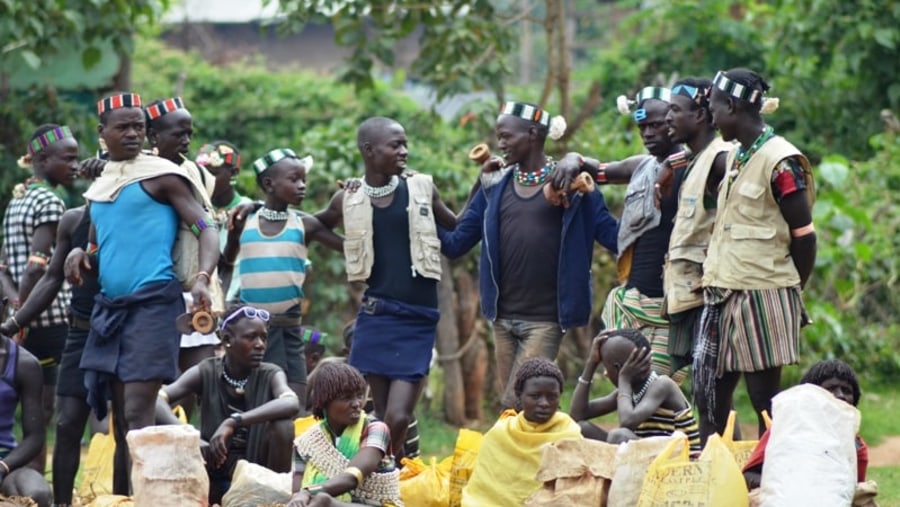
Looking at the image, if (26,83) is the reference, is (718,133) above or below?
above

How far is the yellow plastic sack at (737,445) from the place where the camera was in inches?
246

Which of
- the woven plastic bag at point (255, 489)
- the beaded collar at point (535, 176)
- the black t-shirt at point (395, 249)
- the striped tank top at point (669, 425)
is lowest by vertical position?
the woven plastic bag at point (255, 489)

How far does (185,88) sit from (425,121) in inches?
210

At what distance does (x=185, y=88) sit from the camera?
17.4 m

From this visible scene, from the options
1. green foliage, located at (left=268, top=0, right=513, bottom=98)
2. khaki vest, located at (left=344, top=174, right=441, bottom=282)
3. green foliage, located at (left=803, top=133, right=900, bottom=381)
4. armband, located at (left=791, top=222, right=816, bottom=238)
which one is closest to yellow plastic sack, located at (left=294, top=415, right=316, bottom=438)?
khaki vest, located at (left=344, top=174, right=441, bottom=282)

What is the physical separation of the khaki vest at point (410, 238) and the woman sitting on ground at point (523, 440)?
1396 millimetres

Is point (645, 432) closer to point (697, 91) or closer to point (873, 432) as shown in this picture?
point (697, 91)

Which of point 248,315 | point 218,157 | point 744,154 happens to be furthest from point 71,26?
point 744,154

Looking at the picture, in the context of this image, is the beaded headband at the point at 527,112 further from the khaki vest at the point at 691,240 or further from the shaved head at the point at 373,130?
the khaki vest at the point at 691,240

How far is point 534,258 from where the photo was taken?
301 inches

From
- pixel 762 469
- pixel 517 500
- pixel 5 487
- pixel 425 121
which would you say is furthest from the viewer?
pixel 425 121

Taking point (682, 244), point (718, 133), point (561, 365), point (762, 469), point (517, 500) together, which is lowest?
point (561, 365)

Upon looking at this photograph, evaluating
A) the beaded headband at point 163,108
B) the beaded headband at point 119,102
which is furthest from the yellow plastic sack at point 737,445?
the beaded headband at point 163,108

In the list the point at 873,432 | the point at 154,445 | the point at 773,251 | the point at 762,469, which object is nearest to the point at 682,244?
the point at 773,251
